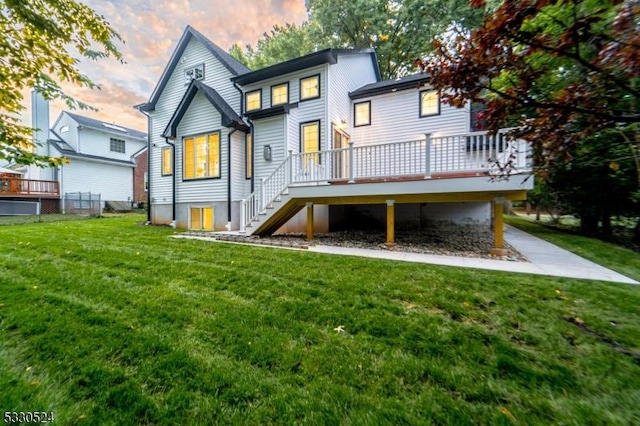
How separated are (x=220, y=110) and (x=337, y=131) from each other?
4675 mm

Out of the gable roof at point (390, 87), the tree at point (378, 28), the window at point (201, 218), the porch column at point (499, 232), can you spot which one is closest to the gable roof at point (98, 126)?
the tree at point (378, 28)

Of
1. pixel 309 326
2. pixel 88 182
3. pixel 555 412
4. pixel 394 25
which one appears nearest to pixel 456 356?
pixel 555 412

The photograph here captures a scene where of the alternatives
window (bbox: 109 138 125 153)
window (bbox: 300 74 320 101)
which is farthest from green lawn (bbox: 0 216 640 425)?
window (bbox: 109 138 125 153)

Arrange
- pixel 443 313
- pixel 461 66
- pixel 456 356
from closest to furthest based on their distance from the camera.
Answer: pixel 456 356 → pixel 461 66 → pixel 443 313

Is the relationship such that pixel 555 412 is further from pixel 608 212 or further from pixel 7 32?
pixel 608 212

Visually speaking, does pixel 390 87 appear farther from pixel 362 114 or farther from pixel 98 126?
pixel 98 126

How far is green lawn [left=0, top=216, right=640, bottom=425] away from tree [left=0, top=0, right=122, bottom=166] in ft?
7.20

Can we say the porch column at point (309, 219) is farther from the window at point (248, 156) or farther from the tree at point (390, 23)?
the tree at point (390, 23)

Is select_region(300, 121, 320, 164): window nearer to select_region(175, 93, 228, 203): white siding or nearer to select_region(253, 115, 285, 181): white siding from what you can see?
select_region(253, 115, 285, 181): white siding

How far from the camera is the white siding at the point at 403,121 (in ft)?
34.6

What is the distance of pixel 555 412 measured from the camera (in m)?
1.83

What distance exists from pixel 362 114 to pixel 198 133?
7188mm

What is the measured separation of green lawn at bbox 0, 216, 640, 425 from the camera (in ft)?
6.14

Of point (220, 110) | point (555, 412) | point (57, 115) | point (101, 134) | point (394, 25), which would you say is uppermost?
point (394, 25)
